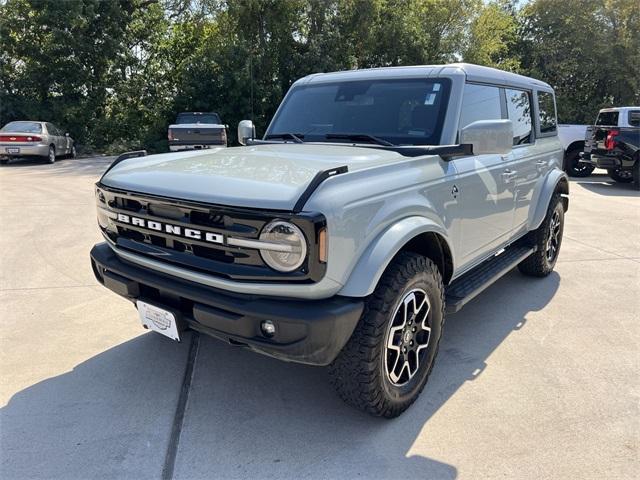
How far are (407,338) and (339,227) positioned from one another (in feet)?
2.95

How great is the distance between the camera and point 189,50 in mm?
23375

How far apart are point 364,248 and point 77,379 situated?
201cm

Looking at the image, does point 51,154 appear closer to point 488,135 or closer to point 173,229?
point 173,229

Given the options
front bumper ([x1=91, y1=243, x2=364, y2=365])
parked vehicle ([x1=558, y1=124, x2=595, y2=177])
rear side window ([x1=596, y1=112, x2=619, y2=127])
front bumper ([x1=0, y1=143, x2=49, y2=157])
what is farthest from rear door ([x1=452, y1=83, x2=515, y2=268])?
front bumper ([x1=0, y1=143, x2=49, y2=157])

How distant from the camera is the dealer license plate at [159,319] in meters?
2.57

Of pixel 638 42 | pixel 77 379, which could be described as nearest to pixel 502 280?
pixel 77 379

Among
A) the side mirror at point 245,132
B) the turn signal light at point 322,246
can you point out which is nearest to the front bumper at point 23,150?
the side mirror at point 245,132

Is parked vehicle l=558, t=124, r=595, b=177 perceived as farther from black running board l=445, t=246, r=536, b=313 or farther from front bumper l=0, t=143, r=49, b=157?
front bumper l=0, t=143, r=49, b=157

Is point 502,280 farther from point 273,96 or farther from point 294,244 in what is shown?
point 273,96

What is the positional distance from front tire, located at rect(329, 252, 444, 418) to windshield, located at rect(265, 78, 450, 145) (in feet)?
3.38

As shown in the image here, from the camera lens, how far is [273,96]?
66.3 ft

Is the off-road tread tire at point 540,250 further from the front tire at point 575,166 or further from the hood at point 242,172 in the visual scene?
the front tire at point 575,166

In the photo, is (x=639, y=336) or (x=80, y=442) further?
(x=639, y=336)

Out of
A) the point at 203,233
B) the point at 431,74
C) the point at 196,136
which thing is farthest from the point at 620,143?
the point at 203,233
